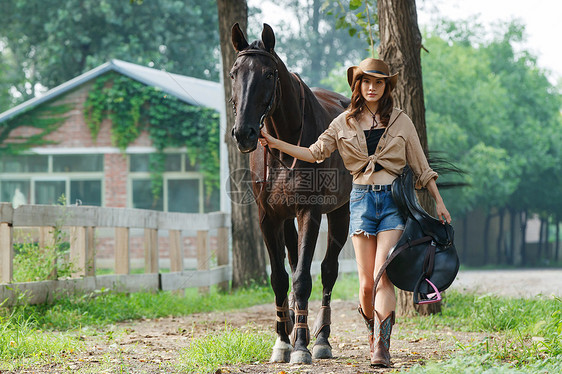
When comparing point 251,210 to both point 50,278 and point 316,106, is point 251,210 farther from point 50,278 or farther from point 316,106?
point 316,106

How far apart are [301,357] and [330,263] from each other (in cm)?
146

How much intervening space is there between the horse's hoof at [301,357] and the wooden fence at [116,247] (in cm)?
322

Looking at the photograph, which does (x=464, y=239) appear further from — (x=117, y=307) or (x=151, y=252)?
(x=117, y=307)

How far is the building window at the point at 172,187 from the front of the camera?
21.0 meters

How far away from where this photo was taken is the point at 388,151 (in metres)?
4.79

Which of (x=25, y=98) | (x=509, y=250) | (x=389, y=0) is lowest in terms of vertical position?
(x=509, y=250)

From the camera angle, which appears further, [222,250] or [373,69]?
[222,250]

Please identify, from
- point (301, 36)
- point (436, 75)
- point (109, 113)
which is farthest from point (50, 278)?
point (301, 36)

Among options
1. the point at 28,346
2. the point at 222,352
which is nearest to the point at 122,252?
the point at 28,346

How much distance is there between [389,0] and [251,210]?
15.5 ft

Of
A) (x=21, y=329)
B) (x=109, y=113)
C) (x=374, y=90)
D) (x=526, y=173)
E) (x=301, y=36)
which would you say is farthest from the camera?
(x=301, y=36)

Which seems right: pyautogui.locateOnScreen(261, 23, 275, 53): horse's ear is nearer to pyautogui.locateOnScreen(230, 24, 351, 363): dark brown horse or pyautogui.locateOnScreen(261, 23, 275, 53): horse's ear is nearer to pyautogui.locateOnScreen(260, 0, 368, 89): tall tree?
pyautogui.locateOnScreen(230, 24, 351, 363): dark brown horse

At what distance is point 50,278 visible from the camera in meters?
7.71

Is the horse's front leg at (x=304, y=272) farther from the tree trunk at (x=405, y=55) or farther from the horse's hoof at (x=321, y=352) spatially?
the tree trunk at (x=405, y=55)
